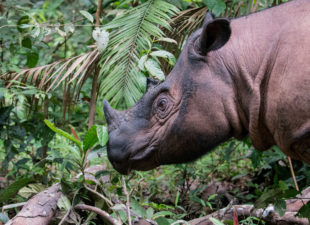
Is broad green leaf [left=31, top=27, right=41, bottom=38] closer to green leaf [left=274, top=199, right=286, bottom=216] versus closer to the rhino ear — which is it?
the rhino ear

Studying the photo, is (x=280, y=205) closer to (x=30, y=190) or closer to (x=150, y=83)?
(x=150, y=83)

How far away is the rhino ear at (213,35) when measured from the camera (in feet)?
9.49

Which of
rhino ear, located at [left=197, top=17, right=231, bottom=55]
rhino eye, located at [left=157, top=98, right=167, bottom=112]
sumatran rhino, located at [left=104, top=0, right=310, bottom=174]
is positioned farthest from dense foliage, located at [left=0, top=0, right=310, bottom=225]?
rhino ear, located at [left=197, top=17, right=231, bottom=55]

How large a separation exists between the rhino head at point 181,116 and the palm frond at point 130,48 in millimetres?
618

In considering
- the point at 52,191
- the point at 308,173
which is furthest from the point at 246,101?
the point at 308,173

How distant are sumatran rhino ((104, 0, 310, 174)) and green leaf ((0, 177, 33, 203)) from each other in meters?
1.05

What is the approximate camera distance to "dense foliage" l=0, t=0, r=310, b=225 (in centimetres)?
353

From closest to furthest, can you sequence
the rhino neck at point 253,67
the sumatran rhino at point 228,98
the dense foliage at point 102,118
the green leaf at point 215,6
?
the sumatran rhino at point 228,98 < the rhino neck at point 253,67 < the dense foliage at point 102,118 < the green leaf at point 215,6

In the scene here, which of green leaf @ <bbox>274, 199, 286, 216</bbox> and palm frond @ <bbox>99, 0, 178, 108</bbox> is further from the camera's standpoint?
palm frond @ <bbox>99, 0, 178, 108</bbox>

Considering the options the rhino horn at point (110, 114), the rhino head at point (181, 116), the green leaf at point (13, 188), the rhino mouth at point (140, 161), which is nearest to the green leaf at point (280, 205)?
the rhino head at point (181, 116)

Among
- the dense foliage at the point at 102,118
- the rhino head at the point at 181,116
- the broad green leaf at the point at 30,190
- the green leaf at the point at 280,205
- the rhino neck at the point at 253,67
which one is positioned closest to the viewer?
the rhino neck at the point at 253,67

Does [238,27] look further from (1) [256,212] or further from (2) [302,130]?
(1) [256,212]

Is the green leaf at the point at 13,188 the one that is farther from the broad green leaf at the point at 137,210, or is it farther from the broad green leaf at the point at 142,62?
the broad green leaf at the point at 142,62

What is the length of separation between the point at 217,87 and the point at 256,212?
4.25 ft
